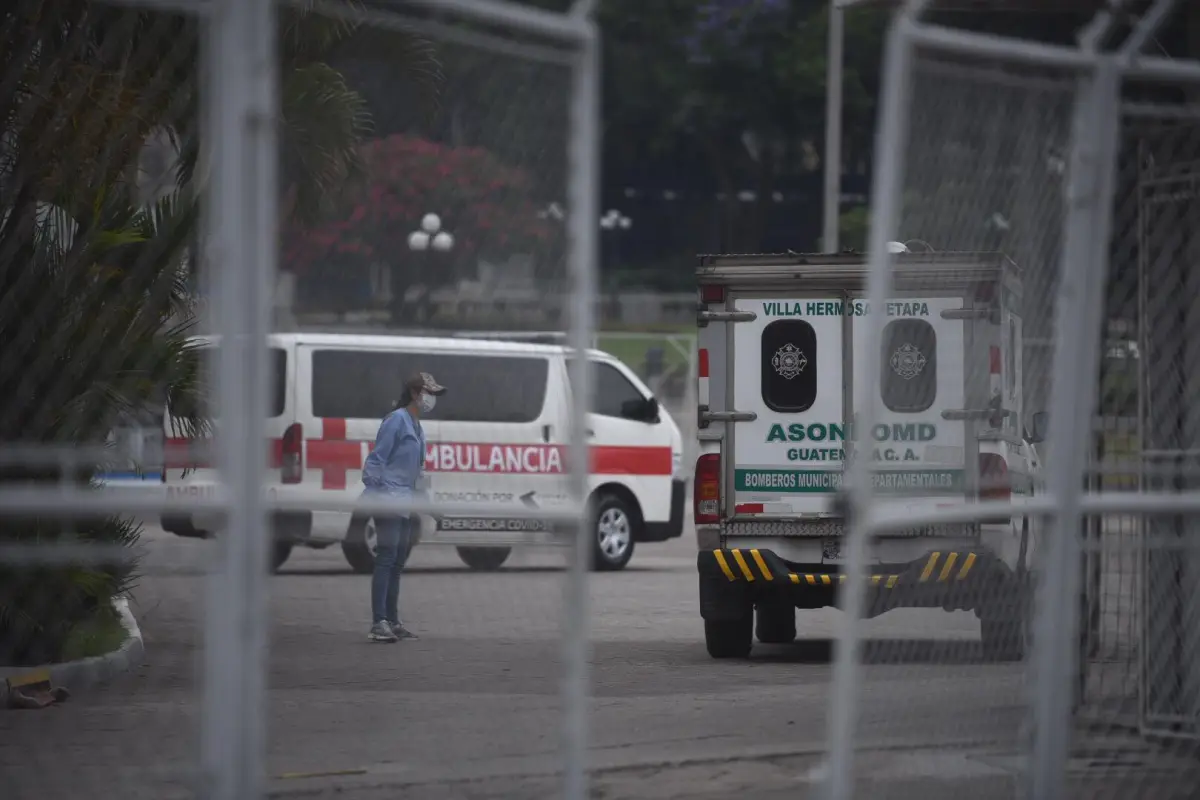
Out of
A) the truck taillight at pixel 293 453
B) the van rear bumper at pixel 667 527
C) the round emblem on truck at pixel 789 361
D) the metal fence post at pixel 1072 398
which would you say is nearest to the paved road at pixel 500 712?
the metal fence post at pixel 1072 398

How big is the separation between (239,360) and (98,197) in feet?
12.1

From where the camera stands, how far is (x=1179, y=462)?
7.29 metres

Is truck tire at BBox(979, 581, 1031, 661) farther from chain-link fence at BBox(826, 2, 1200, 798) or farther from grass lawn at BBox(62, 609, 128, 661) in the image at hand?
grass lawn at BBox(62, 609, 128, 661)

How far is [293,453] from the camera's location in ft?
51.3

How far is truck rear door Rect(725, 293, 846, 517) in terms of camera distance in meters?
11.4

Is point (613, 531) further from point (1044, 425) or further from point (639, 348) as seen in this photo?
point (639, 348)

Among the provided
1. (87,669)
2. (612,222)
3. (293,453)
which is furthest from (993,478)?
(612,222)

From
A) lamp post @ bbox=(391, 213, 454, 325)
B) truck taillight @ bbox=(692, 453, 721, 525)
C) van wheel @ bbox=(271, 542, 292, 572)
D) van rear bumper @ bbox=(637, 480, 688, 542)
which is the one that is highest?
lamp post @ bbox=(391, 213, 454, 325)

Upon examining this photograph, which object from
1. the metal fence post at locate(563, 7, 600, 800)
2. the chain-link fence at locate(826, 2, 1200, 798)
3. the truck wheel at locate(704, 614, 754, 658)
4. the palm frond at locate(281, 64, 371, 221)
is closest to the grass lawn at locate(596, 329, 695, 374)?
the truck wheel at locate(704, 614, 754, 658)

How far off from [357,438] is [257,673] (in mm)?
12143

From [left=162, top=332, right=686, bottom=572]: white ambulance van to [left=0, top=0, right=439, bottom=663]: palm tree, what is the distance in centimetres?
597

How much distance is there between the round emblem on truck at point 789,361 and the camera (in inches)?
454

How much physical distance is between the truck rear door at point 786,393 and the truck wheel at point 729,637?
80cm

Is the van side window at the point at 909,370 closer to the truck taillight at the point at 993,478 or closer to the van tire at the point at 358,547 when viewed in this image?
the truck taillight at the point at 993,478
